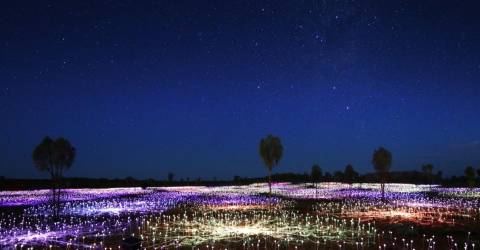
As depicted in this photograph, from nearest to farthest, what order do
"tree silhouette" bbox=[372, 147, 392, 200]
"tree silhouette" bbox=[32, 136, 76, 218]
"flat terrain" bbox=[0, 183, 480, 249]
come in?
"flat terrain" bbox=[0, 183, 480, 249] → "tree silhouette" bbox=[32, 136, 76, 218] → "tree silhouette" bbox=[372, 147, 392, 200]

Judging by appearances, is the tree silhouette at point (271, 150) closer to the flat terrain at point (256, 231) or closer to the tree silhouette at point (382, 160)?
the tree silhouette at point (382, 160)

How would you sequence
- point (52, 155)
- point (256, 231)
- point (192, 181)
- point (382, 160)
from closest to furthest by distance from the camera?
point (256, 231), point (52, 155), point (382, 160), point (192, 181)

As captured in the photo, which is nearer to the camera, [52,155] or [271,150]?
[52,155]

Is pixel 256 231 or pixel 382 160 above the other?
pixel 382 160

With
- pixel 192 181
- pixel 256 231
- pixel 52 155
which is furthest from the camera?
pixel 192 181

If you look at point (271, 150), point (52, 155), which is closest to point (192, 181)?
point (271, 150)

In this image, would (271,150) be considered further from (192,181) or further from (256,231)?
(192,181)

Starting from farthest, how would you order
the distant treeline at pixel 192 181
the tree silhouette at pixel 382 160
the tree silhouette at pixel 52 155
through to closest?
the distant treeline at pixel 192 181 < the tree silhouette at pixel 382 160 < the tree silhouette at pixel 52 155

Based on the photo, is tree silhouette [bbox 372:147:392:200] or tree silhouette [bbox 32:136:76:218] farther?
tree silhouette [bbox 372:147:392:200]

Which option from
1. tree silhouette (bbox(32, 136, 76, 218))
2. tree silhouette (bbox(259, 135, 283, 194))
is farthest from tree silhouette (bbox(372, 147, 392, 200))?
tree silhouette (bbox(32, 136, 76, 218))

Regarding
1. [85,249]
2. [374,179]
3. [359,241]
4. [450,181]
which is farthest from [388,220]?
[374,179]

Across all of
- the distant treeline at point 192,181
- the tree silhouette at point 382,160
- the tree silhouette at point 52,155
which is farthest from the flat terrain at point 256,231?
the distant treeline at point 192,181

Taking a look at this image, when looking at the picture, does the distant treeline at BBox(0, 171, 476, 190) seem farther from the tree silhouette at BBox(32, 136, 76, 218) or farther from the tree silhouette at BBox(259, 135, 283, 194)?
the tree silhouette at BBox(32, 136, 76, 218)

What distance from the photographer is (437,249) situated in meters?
14.4
